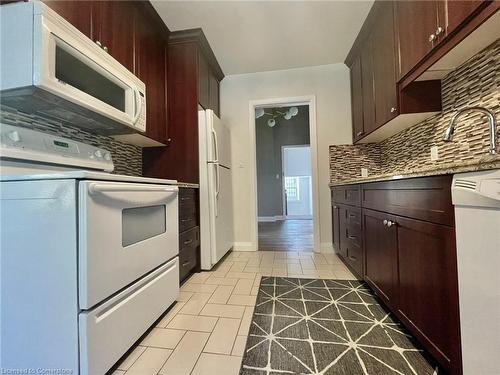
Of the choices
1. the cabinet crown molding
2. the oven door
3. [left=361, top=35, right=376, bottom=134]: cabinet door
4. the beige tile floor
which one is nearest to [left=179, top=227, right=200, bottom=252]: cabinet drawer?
the beige tile floor

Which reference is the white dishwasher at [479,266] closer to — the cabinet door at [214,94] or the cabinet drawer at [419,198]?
the cabinet drawer at [419,198]

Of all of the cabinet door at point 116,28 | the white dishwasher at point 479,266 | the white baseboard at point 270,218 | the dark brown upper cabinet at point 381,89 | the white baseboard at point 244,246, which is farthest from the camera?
the white baseboard at point 270,218

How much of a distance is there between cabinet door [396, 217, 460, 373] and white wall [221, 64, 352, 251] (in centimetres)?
186

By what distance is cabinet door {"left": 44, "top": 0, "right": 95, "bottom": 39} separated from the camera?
1213 millimetres

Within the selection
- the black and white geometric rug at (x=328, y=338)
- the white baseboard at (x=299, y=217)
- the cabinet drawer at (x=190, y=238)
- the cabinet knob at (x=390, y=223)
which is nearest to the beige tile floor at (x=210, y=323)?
the black and white geometric rug at (x=328, y=338)

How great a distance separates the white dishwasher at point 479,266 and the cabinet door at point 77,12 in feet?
6.56

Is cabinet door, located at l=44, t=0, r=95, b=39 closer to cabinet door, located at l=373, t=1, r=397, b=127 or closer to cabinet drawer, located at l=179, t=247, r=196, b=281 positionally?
cabinet drawer, located at l=179, t=247, r=196, b=281

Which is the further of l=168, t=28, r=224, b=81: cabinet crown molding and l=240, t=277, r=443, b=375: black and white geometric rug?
l=168, t=28, r=224, b=81: cabinet crown molding

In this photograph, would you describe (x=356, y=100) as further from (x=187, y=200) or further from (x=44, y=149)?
(x=44, y=149)

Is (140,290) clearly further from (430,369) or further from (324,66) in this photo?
(324,66)

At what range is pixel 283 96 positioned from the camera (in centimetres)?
314

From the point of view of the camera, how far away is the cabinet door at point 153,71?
1975 mm

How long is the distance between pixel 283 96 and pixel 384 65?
1351mm

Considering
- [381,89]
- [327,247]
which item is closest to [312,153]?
[381,89]
